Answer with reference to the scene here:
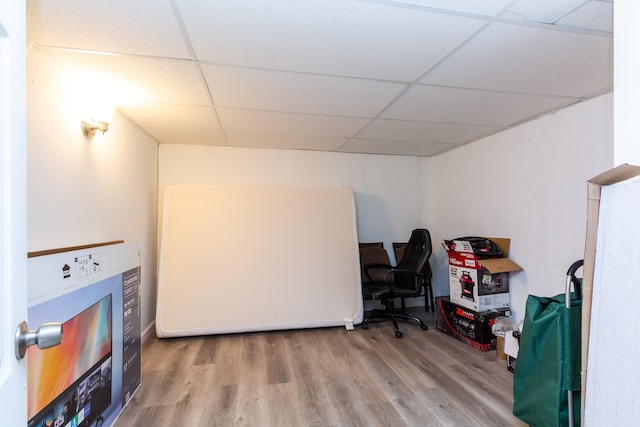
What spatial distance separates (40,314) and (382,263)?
10.2ft

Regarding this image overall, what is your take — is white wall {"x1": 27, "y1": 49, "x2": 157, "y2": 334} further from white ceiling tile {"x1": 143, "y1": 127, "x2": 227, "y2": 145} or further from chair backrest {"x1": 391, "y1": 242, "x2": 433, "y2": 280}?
chair backrest {"x1": 391, "y1": 242, "x2": 433, "y2": 280}

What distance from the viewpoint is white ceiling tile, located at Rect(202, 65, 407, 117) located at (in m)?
1.76

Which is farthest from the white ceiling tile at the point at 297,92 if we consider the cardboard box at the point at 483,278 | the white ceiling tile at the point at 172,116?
the cardboard box at the point at 483,278

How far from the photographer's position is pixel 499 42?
1.40 meters

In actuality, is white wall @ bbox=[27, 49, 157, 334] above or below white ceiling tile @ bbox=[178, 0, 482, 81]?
below

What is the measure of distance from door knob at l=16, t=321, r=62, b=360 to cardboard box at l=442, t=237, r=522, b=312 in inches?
110

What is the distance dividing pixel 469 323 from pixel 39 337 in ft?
9.90

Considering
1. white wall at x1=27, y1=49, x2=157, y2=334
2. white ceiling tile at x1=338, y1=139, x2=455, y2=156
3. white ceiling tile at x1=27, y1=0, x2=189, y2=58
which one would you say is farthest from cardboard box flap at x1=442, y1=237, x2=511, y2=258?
white wall at x1=27, y1=49, x2=157, y2=334

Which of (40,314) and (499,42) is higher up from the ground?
(499,42)

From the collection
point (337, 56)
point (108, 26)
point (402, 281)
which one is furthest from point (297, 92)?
point (402, 281)

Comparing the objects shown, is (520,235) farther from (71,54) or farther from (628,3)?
(71,54)

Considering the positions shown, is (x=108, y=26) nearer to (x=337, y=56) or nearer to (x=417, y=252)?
(x=337, y=56)

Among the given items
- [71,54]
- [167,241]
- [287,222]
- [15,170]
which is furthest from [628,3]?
[167,241]

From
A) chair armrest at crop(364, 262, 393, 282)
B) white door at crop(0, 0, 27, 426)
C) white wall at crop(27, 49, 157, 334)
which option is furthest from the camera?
chair armrest at crop(364, 262, 393, 282)
